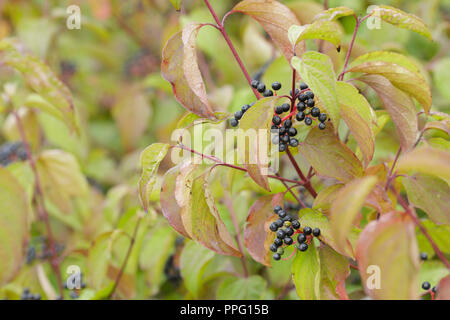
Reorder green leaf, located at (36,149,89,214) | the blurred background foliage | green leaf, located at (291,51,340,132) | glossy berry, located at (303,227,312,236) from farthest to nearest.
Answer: green leaf, located at (36,149,89,214) < the blurred background foliage < glossy berry, located at (303,227,312,236) < green leaf, located at (291,51,340,132)

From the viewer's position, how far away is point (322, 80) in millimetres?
729

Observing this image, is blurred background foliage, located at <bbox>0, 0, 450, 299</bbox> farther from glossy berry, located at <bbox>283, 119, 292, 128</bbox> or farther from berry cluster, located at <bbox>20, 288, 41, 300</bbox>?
glossy berry, located at <bbox>283, 119, 292, 128</bbox>

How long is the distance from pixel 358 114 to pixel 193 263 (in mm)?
610

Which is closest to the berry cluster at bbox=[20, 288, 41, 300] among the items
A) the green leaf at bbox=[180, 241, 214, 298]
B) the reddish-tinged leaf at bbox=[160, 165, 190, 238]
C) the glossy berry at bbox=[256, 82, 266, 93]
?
the green leaf at bbox=[180, 241, 214, 298]

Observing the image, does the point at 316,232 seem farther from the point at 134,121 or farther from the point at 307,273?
the point at 134,121

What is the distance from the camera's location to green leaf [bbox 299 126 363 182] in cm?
83

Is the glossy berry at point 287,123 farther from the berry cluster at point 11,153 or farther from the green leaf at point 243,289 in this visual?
the berry cluster at point 11,153

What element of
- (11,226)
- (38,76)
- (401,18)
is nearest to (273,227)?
(401,18)

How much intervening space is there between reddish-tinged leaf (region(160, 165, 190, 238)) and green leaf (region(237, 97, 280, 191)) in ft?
0.53

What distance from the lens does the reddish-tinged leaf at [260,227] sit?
2.98 feet

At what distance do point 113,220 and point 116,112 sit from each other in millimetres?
881

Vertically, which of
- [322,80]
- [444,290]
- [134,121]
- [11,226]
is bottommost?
[444,290]
